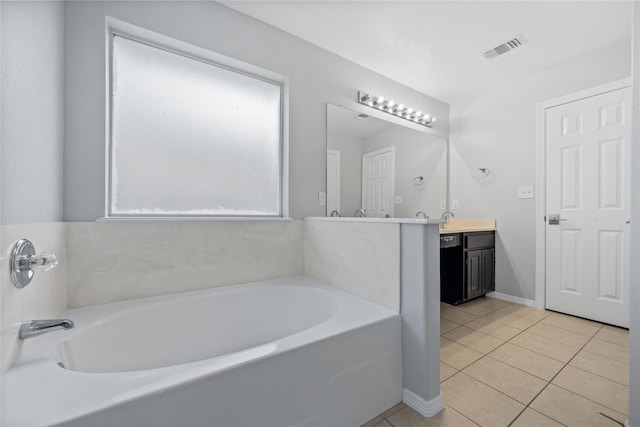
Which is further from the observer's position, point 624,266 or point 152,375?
point 624,266

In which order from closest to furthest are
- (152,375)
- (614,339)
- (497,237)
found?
1. (152,375)
2. (614,339)
3. (497,237)

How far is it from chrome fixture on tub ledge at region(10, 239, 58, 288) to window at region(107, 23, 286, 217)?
0.64 metres

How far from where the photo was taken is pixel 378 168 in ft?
8.30

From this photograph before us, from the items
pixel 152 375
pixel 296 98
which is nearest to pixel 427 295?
pixel 152 375

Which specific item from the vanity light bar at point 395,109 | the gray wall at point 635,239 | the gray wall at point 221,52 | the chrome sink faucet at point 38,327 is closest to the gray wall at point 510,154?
the vanity light bar at point 395,109

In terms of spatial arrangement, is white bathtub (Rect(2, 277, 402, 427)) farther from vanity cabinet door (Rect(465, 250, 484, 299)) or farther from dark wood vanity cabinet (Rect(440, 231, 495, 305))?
vanity cabinet door (Rect(465, 250, 484, 299))

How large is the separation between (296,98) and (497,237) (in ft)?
8.43

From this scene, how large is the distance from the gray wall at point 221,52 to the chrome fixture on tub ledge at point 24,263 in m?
0.54

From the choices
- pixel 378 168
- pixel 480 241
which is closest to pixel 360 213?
pixel 378 168

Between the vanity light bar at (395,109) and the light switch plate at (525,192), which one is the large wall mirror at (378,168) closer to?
the vanity light bar at (395,109)

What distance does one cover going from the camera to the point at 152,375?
81 cm

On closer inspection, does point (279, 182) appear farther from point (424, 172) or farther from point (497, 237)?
point (497, 237)

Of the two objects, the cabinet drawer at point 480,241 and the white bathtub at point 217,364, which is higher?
the cabinet drawer at point 480,241

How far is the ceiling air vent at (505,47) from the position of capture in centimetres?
215
